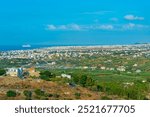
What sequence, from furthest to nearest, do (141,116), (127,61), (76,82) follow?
1. (127,61)
2. (76,82)
3. (141,116)

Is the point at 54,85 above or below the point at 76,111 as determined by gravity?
below

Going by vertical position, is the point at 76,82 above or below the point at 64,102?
below

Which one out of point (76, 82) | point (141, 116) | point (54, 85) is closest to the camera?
point (141, 116)

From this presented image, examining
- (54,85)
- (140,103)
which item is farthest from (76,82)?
(140,103)

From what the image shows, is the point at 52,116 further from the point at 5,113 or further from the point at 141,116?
the point at 141,116

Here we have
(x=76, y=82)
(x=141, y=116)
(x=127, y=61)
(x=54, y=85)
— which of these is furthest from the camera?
(x=127, y=61)

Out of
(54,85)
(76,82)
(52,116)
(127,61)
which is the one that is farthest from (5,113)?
(127,61)

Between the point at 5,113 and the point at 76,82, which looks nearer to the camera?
the point at 5,113

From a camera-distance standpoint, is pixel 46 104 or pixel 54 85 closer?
pixel 46 104

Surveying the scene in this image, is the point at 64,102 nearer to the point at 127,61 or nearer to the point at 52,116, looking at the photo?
the point at 52,116
